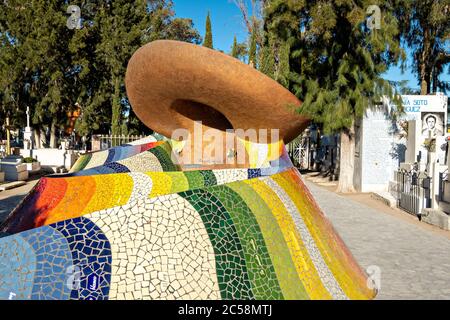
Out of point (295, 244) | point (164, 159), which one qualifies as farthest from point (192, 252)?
point (164, 159)

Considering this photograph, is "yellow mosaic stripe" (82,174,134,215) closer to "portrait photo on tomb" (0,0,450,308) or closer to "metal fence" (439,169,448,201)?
"portrait photo on tomb" (0,0,450,308)

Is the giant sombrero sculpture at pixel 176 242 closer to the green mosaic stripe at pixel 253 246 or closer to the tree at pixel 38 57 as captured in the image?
the green mosaic stripe at pixel 253 246

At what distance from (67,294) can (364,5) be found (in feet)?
43.4

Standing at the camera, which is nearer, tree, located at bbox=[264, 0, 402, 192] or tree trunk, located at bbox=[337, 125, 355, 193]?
tree, located at bbox=[264, 0, 402, 192]

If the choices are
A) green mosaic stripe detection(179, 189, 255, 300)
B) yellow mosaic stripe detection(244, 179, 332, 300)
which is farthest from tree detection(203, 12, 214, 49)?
green mosaic stripe detection(179, 189, 255, 300)

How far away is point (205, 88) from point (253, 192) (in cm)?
372

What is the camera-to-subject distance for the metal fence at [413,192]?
→ 11352 mm

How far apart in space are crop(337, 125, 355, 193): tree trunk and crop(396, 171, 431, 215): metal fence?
89.8 inches

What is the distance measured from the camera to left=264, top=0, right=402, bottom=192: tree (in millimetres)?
13656

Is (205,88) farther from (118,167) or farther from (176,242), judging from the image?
(176,242)

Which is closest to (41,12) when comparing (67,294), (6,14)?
(6,14)

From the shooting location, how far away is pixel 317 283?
143 inches

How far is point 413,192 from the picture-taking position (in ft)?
39.9
